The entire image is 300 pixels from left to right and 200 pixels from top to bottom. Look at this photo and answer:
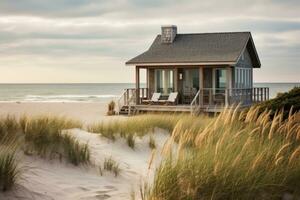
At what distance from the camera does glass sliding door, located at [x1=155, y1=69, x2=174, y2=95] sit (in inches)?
1198

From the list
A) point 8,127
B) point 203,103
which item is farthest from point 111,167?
point 203,103

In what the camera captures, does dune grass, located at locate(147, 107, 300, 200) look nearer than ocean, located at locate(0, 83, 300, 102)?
Yes

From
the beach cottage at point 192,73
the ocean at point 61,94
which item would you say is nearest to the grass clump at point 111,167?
the beach cottage at point 192,73

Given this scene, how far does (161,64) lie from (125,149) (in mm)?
17253

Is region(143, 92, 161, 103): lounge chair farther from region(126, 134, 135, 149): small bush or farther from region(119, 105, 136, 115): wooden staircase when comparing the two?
region(126, 134, 135, 149): small bush

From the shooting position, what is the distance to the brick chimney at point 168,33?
→ 32.0 m

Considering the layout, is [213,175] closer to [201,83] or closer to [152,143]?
[152,143]

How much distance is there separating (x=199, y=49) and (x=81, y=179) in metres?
22.7

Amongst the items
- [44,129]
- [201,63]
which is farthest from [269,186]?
[201,63]

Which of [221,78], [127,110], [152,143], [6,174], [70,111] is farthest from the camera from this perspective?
[70,111]

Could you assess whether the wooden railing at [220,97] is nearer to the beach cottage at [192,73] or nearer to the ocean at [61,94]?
the beach cottage at [192,73]

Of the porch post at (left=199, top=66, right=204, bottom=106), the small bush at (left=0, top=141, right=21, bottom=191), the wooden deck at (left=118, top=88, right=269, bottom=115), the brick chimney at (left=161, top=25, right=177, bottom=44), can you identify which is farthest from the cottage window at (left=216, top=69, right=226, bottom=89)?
the small bush at (left=0, top=141, right=21, bottom=191)

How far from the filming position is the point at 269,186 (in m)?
6.83

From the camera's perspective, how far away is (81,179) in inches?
328
